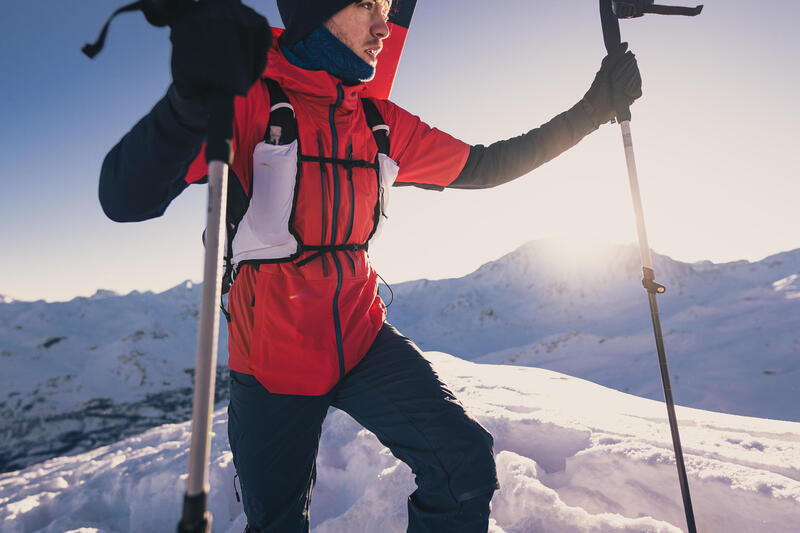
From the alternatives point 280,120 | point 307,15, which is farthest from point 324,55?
point 280,120

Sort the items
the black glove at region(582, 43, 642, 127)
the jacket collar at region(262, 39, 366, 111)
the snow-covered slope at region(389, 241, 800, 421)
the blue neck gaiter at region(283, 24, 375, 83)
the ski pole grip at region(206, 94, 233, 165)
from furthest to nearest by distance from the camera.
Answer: the snow-covered slope at region(389, 241, 800, 421) → the black glove at region(582, 43, 642, 127) → the blue neck gaiter at region(283, 24, 375, 83) → the jacket collar at region(262, 39, 366, 111) → the ski pole grip at region(206, 94, 233, 165)

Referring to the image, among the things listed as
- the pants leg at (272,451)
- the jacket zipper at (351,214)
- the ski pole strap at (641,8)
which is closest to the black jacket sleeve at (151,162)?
the jacket zipper at (351,214)

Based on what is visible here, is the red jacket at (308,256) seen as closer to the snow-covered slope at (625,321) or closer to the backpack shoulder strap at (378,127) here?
the backpack shoulder strap at (378,127)

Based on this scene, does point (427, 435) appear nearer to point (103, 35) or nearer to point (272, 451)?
point (272, 451)

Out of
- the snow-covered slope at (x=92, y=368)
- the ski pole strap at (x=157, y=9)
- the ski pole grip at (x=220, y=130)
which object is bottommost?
the snow-covered slope at (x=92, y=368)

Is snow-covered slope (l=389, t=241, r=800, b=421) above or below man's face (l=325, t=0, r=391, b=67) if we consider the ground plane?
below

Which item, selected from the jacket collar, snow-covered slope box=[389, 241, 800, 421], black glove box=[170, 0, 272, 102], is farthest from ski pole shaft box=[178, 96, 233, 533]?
snow-covered slope box=[389, 241, 800, 421]

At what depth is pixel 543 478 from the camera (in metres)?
2.21

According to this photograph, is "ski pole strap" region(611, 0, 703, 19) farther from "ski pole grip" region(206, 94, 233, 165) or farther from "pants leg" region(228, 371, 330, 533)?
"pants leg" region(228, 371, 330, 533)

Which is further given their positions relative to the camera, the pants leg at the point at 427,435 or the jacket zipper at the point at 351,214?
the jacket zipper at the point at 351,214

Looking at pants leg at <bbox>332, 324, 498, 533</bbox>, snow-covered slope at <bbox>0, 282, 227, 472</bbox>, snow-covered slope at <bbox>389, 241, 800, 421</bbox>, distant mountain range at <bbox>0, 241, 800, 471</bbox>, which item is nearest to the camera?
pants leg at <bbox>332, 324, 498, 533</bbox>

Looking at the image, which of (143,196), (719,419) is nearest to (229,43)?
(143,196)

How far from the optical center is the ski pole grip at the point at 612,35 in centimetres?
199

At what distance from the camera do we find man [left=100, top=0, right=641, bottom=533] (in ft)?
4.24
